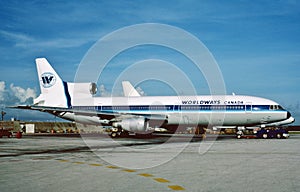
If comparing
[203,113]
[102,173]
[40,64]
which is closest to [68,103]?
[40,64]

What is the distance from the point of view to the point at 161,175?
37.7ft

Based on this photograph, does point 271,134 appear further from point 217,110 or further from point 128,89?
point 128,89

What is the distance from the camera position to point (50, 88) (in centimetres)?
4672

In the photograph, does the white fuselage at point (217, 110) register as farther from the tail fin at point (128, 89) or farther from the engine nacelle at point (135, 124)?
the tail fin at point (128, 89)

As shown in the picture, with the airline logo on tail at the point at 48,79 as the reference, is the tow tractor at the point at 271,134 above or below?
below

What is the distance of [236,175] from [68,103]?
123 ft

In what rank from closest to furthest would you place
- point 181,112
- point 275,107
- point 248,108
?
point 248,108, point 275,107, point 181,112

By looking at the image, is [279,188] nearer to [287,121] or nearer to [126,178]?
[126,178]

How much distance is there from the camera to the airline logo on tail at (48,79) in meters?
46.8

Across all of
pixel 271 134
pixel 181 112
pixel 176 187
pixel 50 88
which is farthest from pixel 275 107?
pixel 176 187

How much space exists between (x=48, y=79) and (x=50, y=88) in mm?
1217

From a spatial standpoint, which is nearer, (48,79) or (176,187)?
(176,187)

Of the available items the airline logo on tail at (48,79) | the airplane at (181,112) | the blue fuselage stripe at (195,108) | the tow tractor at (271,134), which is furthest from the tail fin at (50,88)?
the tow tractor at (271,134)

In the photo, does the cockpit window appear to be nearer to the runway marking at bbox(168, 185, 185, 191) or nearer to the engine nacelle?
the engine nacelle
